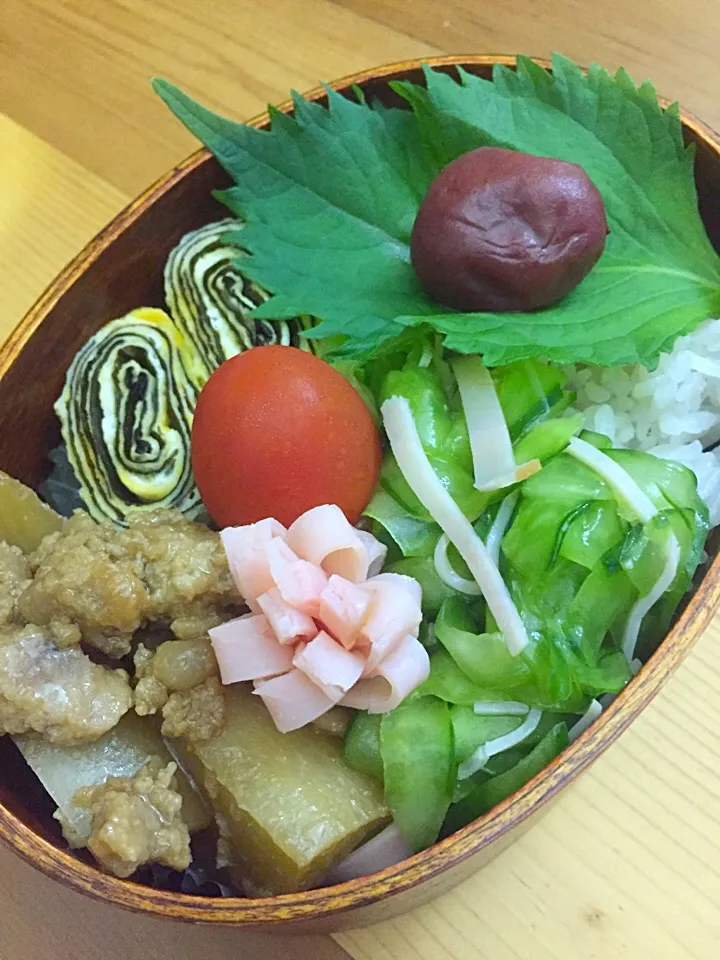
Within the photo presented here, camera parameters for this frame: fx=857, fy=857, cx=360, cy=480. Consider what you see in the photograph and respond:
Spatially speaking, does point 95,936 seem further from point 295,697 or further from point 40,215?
point 40,215

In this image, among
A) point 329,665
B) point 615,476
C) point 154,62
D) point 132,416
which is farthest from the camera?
point 154,62

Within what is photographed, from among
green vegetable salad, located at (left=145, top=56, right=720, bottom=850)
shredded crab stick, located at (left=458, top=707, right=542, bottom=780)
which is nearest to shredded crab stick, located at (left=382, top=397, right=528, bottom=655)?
green vegetable salad, located at (left=145, top=56, right=720, bottom=850)

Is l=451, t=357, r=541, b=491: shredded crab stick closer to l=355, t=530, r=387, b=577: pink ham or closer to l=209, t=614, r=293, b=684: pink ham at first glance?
l=355, t=530, r=387, b=577: pink ham

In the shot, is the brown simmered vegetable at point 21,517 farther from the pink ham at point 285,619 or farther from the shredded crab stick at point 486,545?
the shredded crab stick at point 486,545

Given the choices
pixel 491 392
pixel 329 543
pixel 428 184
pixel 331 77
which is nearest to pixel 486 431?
pixel 491 392

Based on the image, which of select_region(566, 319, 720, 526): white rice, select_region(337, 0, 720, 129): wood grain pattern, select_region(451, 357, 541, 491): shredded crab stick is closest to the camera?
select_region(451, 357, 541, 491): shredded crab stick
